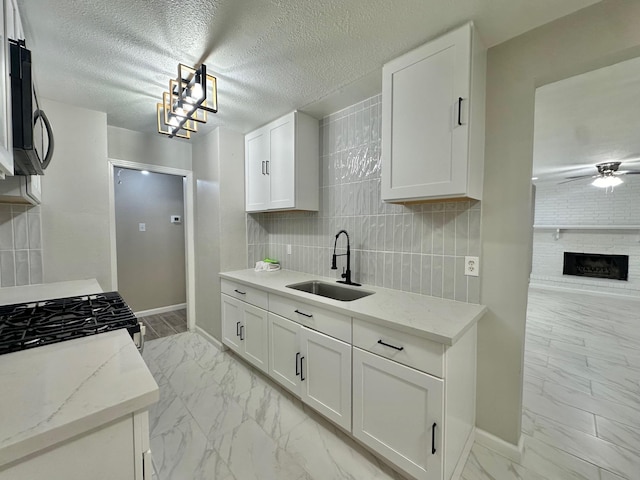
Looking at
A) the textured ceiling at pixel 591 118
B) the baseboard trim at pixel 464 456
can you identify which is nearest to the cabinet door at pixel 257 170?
the baseboard trim at pixel 464 456

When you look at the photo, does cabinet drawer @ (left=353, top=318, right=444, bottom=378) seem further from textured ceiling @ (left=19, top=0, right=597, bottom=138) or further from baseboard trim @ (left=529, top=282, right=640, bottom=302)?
baseboard trim @ (left=529, top=282, right=640, bottom=302)

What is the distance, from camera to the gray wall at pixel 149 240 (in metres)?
3.66

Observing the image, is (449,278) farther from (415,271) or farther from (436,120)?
(436,120)

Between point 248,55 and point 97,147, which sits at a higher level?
point 248,55

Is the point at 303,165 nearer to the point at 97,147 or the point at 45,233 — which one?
the point at 97,147

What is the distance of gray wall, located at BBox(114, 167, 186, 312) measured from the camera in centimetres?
366

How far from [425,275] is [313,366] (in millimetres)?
967

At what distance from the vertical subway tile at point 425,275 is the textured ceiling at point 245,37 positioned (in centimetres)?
128

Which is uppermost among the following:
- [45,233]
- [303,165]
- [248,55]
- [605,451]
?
[248,55]

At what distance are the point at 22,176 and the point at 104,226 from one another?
938 mm

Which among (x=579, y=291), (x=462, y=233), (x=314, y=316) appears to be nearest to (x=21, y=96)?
(x=314, y=316)

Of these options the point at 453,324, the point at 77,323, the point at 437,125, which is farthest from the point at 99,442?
the point at 437,125

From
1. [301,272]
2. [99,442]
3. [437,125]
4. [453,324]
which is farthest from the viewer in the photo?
[301,272]

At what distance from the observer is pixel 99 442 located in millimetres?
634
